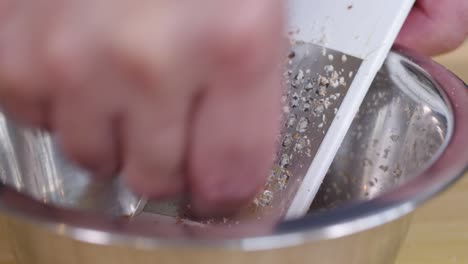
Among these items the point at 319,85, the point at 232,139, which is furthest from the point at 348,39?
the point at 232,139

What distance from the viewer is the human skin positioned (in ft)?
0.76

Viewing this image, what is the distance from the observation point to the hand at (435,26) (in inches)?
22.0

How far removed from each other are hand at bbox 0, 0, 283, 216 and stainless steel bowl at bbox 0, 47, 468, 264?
0.03m

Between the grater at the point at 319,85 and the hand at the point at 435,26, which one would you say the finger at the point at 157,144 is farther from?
the hand at the point at 435,26

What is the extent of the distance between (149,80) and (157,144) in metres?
0.03

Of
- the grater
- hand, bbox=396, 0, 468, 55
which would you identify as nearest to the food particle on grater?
the grater

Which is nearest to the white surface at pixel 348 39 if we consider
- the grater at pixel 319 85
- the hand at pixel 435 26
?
the grater at pixel 319 85

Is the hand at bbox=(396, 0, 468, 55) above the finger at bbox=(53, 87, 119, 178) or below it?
below

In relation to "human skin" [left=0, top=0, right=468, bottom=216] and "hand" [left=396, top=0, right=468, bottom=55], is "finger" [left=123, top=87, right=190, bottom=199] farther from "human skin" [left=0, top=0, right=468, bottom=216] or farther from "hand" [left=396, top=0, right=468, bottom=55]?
"hand" [left=396, top=0, right=468, bottom=55]

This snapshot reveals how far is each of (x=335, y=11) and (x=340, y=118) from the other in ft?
0.25

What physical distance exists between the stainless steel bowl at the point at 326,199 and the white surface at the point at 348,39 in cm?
3

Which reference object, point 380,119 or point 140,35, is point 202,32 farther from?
point 380,119

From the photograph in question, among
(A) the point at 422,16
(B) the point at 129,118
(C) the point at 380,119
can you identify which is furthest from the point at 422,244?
(B) the point at 129,118

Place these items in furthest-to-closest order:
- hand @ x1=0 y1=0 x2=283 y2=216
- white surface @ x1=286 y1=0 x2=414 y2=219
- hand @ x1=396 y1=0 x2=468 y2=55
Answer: hand @ x1=396 y1=0 x2=468 y2=55 < white surface @ x1=286 y1=0 x2=414 y2=219 < hand @ x1=0 y1=0 x2=283 y2=216
